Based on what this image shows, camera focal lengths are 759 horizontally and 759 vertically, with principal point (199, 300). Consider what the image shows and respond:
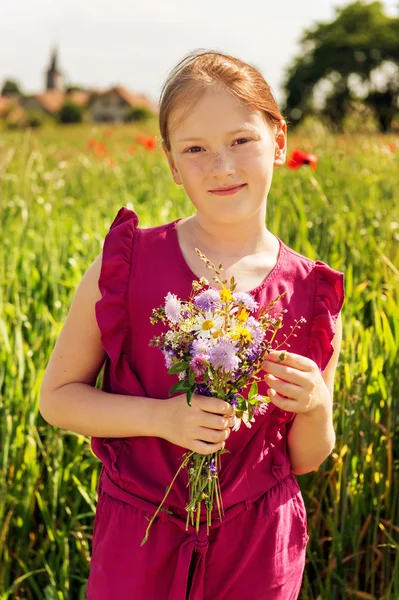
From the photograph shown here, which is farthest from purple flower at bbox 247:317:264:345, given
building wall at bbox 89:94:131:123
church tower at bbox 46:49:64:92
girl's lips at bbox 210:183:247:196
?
church tower at bbox 46:49:64:92

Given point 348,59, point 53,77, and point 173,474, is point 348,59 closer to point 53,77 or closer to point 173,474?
point 173,474

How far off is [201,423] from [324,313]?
0.34 metres

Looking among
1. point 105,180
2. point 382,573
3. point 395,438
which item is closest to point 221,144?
point 395,438

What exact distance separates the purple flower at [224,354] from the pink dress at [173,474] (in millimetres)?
318

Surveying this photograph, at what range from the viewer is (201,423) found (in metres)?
1.04

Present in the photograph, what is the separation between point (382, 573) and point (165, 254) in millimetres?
1012

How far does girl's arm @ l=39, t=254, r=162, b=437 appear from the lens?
3.97 ft

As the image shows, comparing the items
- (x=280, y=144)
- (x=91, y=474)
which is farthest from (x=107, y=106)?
(x=280, y=144)

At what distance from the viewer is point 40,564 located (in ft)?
6.45

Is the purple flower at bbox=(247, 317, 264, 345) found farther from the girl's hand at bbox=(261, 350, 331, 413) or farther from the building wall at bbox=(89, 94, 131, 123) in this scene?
the building wall at bbox=(89, 94, 131, 123)

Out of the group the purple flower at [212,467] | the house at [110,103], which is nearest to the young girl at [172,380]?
the purple flower at [212,467]

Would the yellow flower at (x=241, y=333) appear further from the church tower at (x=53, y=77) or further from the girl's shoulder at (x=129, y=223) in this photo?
the church tower at (x=53, y=77)

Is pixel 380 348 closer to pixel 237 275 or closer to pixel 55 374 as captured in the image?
pixel 237 275

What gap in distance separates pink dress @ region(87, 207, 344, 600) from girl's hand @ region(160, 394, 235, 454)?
5.7 inches
